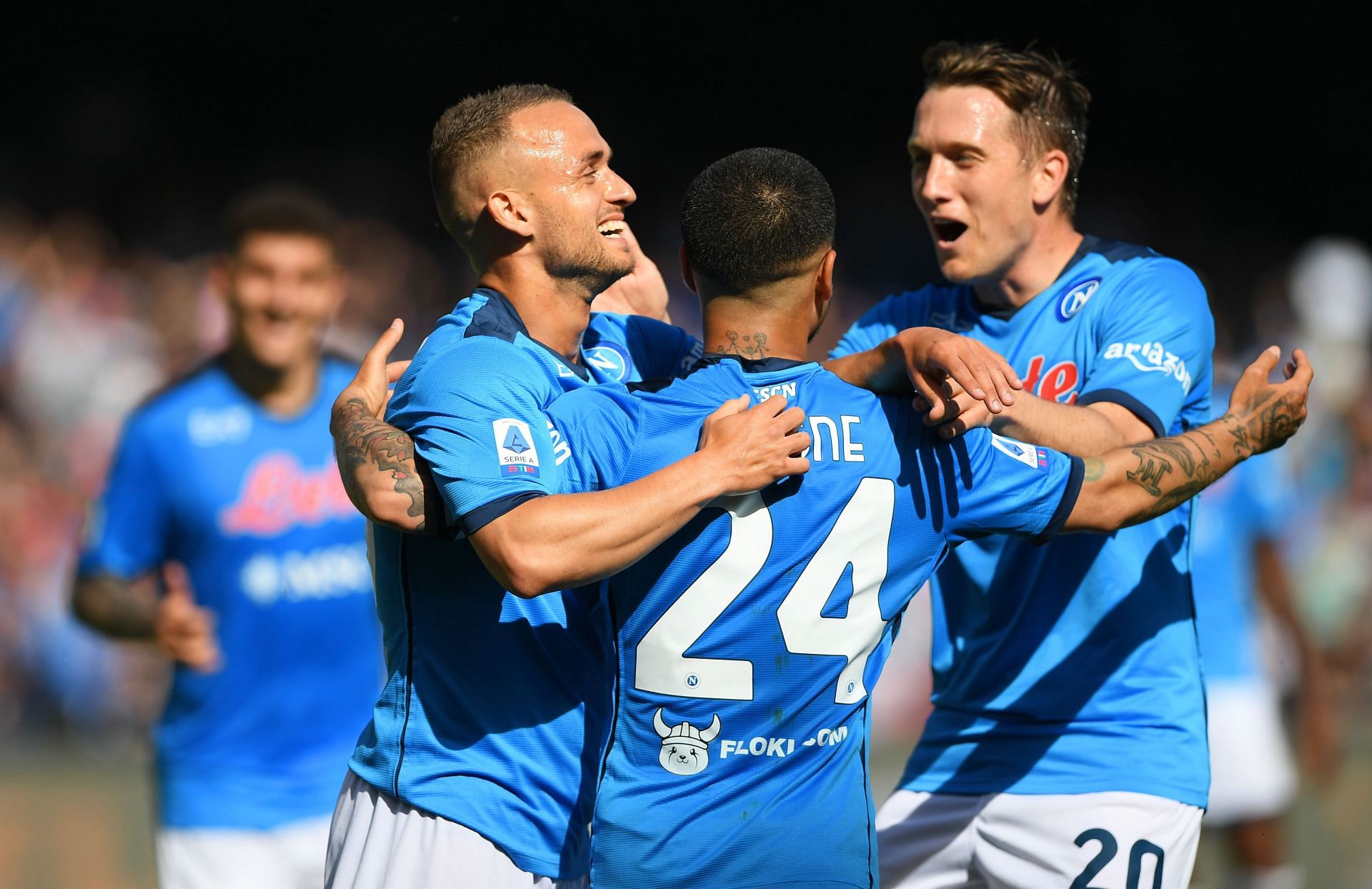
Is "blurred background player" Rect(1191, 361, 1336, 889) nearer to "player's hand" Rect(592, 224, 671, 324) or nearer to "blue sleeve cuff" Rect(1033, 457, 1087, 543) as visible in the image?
"player's hand" Rect(592, 224, 671, 324)

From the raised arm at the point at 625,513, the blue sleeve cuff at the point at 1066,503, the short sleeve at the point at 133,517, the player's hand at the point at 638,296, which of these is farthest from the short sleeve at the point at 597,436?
the short sleeve at the point at 133,517

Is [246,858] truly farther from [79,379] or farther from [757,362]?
[79,379]

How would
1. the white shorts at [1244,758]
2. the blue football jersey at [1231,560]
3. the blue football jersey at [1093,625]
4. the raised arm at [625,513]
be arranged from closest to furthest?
the raised arm at [625,513], the blue football jersey at [1093,625], the white shorts at [1244,758], the blue football jersey at [1231,560]

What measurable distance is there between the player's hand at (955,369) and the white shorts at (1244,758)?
438 cm

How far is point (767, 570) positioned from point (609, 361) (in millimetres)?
1020

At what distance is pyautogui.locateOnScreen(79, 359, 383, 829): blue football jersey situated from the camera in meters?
5.04

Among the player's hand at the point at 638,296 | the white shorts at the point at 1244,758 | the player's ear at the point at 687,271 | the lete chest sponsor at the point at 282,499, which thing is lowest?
the white shorts at the point at 1244,758

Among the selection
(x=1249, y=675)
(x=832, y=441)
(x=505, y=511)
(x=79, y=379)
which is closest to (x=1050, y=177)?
(x=832, y=441)

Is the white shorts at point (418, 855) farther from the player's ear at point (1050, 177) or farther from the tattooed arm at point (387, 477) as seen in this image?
the player's ear at point (1050, 177)

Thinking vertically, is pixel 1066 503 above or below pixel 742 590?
above

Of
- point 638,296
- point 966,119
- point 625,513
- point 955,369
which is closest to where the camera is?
point 625,513

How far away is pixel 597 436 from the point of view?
3.11 metres

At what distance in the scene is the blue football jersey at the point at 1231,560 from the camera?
710 cm

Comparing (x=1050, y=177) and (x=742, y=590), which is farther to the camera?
(x=1050, y=177)
